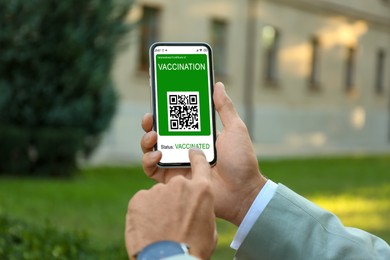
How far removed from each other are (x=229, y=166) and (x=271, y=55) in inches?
1080

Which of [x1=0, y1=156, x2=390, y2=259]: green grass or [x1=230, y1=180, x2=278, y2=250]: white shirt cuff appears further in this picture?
[x1=0, y1=156, x2=390, y2=259]: green grass

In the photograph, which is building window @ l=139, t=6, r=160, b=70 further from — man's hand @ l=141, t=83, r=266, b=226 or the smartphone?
the smartphone

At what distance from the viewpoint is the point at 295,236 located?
2375 millimetres

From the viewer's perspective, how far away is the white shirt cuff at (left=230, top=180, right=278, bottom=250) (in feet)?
7.72

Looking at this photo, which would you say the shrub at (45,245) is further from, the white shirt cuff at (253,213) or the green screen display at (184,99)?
the green screen display at (184,99)

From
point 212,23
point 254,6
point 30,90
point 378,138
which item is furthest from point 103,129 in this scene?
point 378,138

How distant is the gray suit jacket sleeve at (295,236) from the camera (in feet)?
7.71

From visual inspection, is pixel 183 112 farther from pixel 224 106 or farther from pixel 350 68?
pixel 350 68

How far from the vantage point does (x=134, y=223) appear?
1823 mm

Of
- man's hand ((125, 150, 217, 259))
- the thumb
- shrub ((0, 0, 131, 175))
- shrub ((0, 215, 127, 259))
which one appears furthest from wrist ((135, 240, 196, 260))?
shrub ((0, 0, 131, 175))

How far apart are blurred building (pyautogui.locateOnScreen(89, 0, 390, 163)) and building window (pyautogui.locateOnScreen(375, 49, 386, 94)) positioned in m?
0.04

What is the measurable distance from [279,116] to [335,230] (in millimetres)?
27230

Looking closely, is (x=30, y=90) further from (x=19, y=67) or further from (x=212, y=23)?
(x=212, y=23)

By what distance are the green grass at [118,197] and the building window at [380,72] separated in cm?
1832
